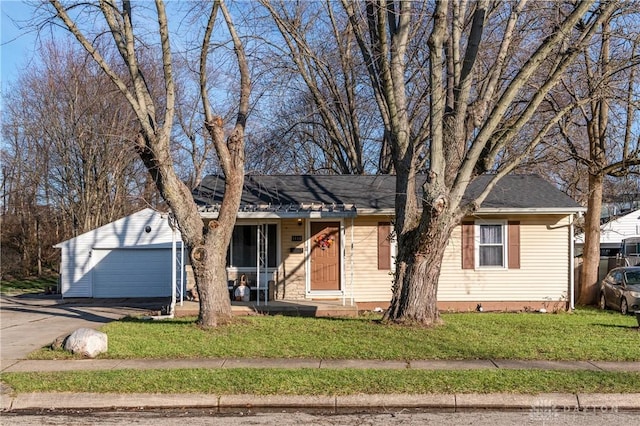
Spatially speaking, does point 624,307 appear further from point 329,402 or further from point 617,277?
point 329,402

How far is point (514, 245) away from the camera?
17.4 meters

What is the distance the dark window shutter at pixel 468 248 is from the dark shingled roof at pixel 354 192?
829 millimetres

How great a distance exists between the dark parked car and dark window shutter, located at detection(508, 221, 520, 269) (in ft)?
10.7

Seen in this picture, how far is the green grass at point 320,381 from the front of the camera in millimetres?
7973

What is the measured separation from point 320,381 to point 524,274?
10889 mm

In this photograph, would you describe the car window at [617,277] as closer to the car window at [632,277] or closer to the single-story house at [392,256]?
the car window at [632,277]

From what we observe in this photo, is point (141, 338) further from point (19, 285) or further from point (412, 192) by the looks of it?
point (19, 285)

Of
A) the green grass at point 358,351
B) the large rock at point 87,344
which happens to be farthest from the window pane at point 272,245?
the large rock at point 87,344

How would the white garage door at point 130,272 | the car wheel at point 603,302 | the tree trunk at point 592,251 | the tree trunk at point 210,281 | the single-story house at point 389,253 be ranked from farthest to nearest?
the white garage door at point 130,272
the tree trunk at point 592,251
the car wheel at point 603,302
the single-story house at point 389,253
the tree trunk at point 210,281

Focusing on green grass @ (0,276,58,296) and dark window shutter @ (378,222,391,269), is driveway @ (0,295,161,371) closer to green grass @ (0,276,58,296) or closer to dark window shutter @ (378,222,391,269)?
dark window shutter @ (378,222,391,269)

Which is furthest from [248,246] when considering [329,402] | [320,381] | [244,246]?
[329,402]

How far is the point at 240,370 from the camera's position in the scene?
9.06 meters

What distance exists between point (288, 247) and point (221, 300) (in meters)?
4.78

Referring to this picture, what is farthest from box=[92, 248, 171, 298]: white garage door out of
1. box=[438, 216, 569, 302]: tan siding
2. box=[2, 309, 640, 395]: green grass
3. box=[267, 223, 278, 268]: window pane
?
box=[438, 216, 569, 302]: tan siding
